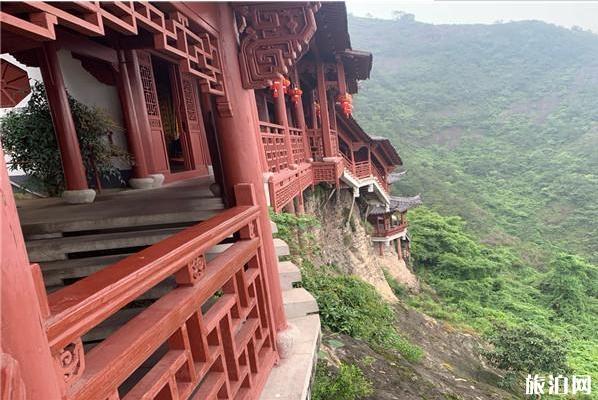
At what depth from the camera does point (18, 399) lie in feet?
3.23

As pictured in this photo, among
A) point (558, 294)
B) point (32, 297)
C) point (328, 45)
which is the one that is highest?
point (328, 45)

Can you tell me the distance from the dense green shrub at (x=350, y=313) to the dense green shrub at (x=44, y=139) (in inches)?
141

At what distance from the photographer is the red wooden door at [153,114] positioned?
22.9ft

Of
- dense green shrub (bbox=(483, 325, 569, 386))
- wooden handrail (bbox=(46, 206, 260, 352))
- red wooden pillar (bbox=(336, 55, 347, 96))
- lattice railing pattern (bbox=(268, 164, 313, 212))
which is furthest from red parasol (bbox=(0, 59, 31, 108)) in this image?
dense green shrub (bbox=(483, 325, 569, 386))

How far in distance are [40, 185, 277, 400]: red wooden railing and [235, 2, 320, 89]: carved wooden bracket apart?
3.03ft

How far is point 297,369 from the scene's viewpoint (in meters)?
3.01

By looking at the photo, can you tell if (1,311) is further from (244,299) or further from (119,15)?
(244,299)

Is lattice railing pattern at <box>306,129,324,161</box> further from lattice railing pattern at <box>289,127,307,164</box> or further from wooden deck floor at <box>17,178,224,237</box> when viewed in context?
wooden deck floor at <box>17,178,224,237</box>

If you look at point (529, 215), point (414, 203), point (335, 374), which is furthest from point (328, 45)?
point (529, 215)

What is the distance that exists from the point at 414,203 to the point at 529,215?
17.9 m

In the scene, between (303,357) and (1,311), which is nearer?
(1,311)

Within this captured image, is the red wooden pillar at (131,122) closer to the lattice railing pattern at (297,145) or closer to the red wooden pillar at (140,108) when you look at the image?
the red wooden pillar at (140,108)

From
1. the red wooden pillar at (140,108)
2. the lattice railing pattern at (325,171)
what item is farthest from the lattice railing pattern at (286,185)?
the red wooden pillar at (140,108)

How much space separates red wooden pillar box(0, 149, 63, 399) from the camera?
3.24ft
